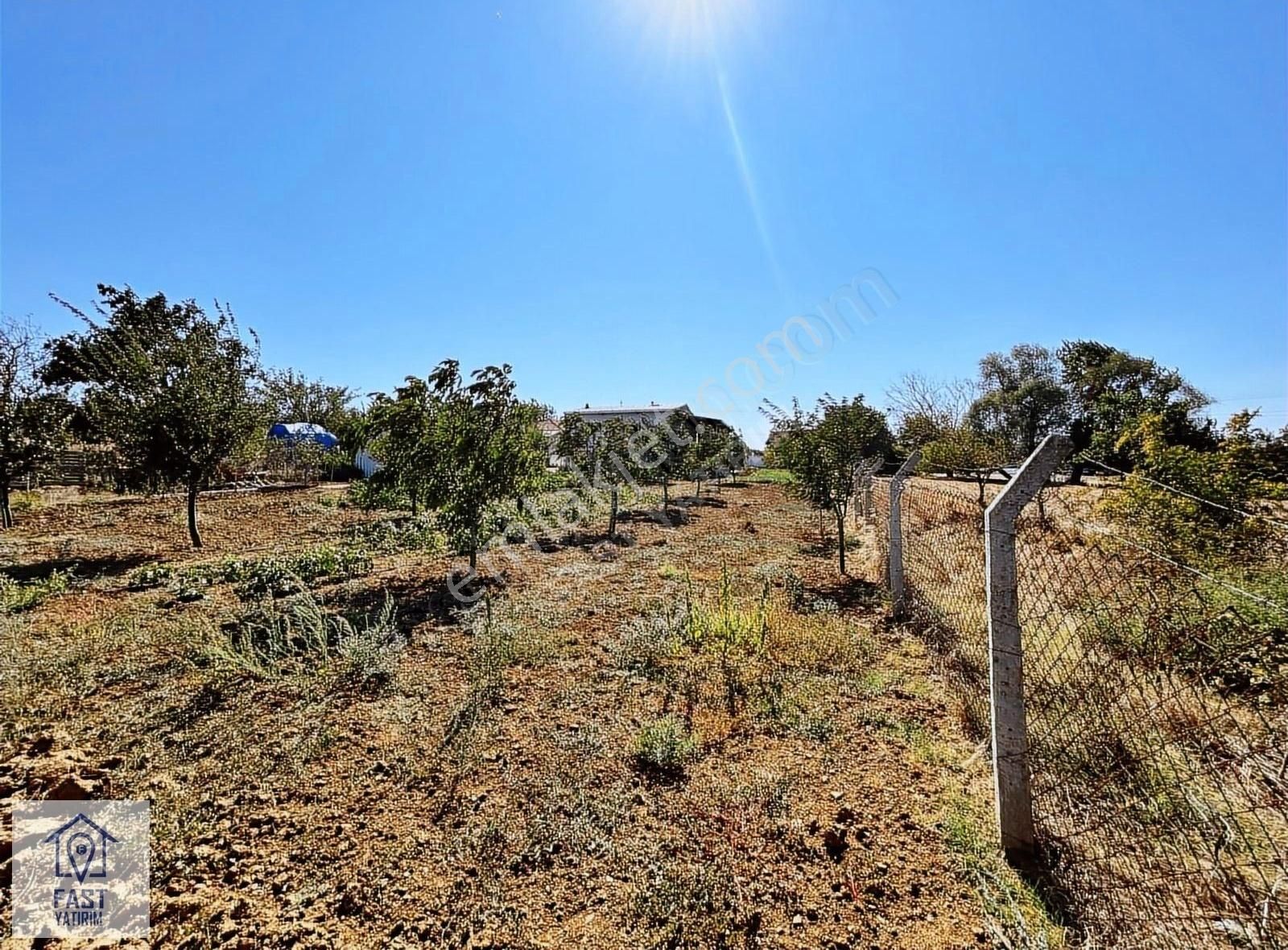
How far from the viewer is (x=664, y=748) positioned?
2.93m

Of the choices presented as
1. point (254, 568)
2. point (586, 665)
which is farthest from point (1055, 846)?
point (254, 568)

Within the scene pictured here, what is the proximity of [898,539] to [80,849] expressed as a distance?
20.9ft

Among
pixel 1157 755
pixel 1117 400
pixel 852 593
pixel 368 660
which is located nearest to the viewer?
pixel 1157 755

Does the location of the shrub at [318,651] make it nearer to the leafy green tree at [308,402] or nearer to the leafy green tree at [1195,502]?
the leafy green tree at [1195,502]

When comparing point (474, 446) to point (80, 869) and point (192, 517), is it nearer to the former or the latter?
point (80, 869)

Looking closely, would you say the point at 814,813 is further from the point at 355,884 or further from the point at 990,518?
the point at 355,884

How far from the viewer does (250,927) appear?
1912 mm

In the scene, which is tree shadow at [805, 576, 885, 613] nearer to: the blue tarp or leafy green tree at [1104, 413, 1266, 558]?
leafy green tree at [1104, 413, 1266, 558]

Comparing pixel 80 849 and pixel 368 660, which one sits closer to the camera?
pixel 80 849

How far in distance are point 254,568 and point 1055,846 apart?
835 cm

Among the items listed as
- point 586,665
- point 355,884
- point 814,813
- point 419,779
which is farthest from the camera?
point 586,665

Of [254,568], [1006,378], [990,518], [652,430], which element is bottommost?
[254,568]

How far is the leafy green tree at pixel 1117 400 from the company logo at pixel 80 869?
14.0m

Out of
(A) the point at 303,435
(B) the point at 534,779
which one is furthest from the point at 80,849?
(A) the point at 303,435
